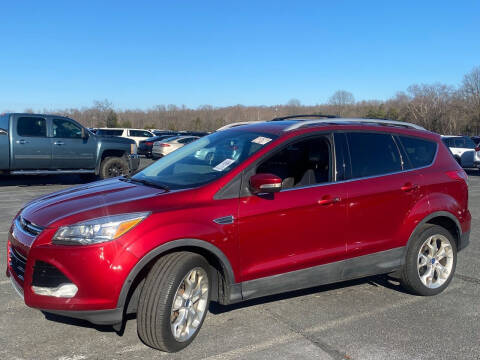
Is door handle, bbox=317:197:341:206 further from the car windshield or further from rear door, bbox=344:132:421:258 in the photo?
the car windshield

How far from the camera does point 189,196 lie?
363 centimetres

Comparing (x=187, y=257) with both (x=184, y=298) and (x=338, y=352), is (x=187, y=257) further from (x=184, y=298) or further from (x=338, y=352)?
(x=338, y=352)

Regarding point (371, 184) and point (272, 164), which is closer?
point (272, 164)

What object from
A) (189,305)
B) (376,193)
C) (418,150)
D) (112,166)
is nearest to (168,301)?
(189,305)

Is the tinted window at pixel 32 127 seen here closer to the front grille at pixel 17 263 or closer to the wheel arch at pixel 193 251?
the front grille at pixel 17 263

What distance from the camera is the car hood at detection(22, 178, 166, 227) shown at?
11.2ft

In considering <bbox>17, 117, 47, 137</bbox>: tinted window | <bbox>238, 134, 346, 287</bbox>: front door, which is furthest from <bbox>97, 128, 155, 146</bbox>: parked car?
<bbox>238, 134, 346, 287</bbox>: front door

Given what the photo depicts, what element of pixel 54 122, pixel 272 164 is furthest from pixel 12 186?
pixel 272 164

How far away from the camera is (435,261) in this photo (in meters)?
4.95

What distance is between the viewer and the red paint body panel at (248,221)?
3244 mm

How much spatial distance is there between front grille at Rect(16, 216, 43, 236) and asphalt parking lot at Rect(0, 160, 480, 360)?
2.77 ft

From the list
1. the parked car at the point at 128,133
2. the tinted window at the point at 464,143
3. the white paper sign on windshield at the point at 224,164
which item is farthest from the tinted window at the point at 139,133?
the white paper sign on windshield at the point at 224,164

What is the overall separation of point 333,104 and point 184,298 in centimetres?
10568

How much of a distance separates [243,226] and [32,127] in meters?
10.8
